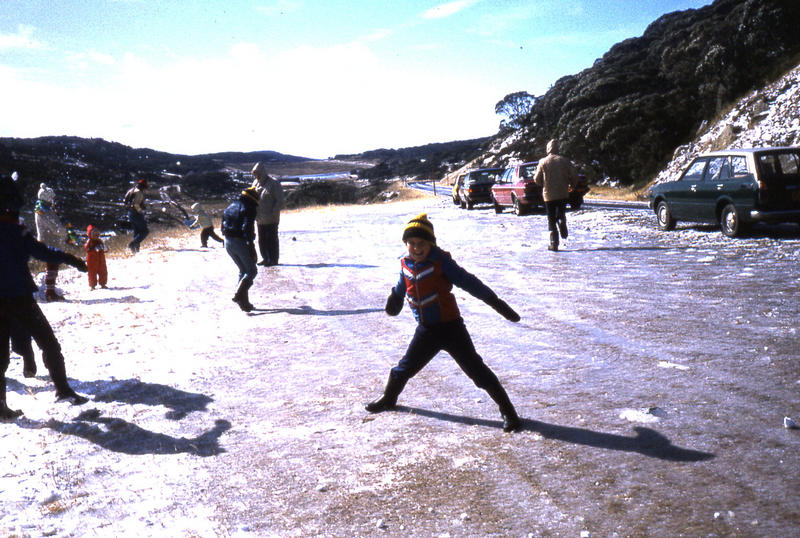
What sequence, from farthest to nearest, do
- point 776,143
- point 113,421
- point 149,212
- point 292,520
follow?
point 149,212, point 776,143, point 113,421, point 292,520

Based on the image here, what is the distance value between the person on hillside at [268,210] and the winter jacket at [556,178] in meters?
5.11

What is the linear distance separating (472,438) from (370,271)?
7.72 meters

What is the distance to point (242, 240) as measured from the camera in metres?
8.52

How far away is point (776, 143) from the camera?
66.9 ft

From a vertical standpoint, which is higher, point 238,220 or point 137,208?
point 137,208

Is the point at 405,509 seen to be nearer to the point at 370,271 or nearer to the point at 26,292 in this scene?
the point at 26,292

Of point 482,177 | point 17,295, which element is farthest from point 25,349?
point 482,177

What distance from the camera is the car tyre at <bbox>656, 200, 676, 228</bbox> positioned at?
14.0 metres

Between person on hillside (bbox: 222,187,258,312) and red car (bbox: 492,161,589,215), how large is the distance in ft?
42.6

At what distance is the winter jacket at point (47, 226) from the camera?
30.7 ft

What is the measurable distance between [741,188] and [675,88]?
28627 millimetres

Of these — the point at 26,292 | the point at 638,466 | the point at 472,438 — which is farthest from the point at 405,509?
the point at 26,292

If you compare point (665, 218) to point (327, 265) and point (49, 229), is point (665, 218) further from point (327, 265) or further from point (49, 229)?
point (49, 229)

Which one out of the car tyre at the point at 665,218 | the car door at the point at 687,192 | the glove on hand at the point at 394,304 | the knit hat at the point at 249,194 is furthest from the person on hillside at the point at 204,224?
the glove on hand at the point at 394,304
